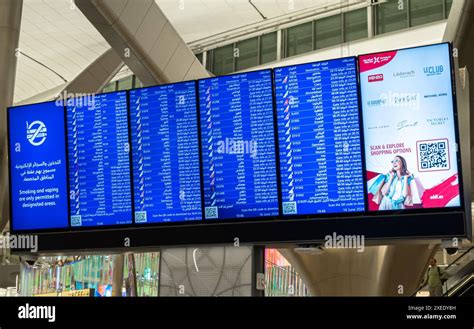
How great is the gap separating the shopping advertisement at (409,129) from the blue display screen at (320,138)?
18 centimetres

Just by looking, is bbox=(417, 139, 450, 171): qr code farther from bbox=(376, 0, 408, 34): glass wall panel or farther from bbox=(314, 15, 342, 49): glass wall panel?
bbox=(314, 15, 342, 49): glass wall panel

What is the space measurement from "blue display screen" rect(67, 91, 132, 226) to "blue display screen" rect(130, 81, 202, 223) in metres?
0.20

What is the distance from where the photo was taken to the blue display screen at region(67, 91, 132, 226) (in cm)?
1025

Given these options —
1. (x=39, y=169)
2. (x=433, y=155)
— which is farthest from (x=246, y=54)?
(x=433, y=155)

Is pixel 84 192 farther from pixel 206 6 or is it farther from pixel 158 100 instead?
pixel 206 6

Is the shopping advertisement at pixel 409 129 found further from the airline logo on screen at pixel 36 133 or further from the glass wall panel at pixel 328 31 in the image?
the glass wall panel at pixel 328 31

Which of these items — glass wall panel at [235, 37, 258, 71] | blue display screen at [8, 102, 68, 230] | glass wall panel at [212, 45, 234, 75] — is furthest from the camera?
glass wall panel at [212, 45, 234, 75]

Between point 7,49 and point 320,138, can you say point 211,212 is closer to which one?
point 320,138

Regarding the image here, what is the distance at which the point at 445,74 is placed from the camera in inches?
343

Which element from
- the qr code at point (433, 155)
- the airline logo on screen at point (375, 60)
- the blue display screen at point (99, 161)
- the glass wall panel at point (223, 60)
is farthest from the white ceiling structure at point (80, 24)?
the qr code at point (433, 155)

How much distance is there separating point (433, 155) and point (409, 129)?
0.42 meters

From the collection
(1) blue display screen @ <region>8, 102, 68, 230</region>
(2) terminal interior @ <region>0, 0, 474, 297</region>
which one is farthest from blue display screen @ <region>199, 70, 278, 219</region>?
(1) blue display screen @ <region>8, 102, 68, 230</region>

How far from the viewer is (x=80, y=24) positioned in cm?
2833
